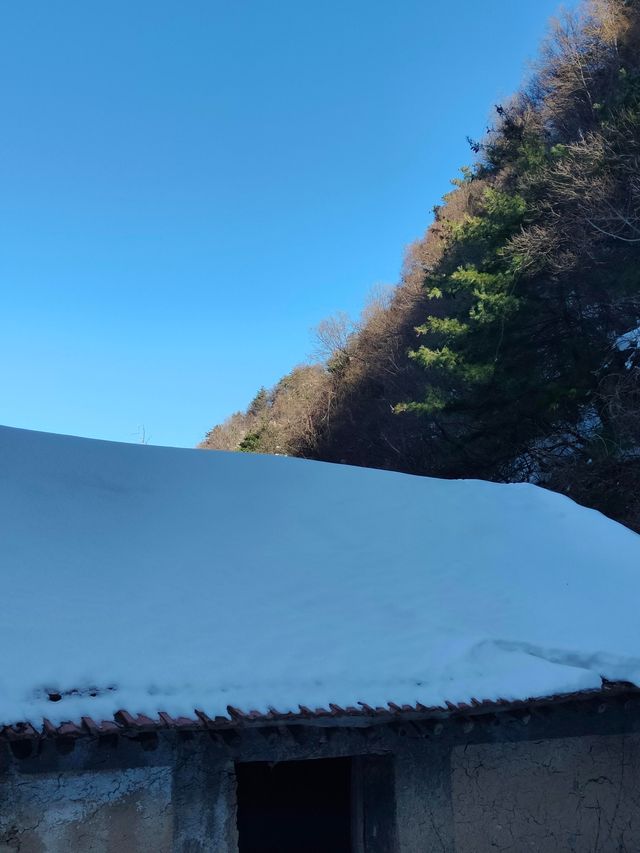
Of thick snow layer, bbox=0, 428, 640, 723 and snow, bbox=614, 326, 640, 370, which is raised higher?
snow, bbox=614, 326, 640, 370

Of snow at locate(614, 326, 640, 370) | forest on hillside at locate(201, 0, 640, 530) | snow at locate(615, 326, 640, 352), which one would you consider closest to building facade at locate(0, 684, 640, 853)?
Result: forest on hillside at locate(201, 0, 640, 530)

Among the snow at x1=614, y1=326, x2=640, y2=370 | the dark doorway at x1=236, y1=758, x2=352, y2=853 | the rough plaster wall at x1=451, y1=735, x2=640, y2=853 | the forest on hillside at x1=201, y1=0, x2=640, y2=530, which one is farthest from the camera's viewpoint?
the snow at x1=614, y1=326, x2=640, y2=370

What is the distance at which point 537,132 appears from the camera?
70.5 feet

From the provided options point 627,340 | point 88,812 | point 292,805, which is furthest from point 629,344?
point 88,812

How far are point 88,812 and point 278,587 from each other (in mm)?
2263

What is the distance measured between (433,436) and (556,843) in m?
15.2

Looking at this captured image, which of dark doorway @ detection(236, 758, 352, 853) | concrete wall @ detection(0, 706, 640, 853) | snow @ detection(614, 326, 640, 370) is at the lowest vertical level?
dark doorway @ detection(236, 758, 352, 853)

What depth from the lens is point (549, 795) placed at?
225 inches

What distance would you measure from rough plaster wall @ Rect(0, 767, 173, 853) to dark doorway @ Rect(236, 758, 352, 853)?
2.28 m

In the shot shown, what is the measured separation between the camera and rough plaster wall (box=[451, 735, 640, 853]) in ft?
17.9

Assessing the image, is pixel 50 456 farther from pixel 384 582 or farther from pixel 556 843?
pixel 556 843

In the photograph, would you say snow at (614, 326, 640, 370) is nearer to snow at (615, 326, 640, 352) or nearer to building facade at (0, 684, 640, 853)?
snow at (615, 326, 640, 352)

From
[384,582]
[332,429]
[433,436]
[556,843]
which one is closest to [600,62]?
[433,436]

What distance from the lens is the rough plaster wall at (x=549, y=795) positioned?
215 inches
